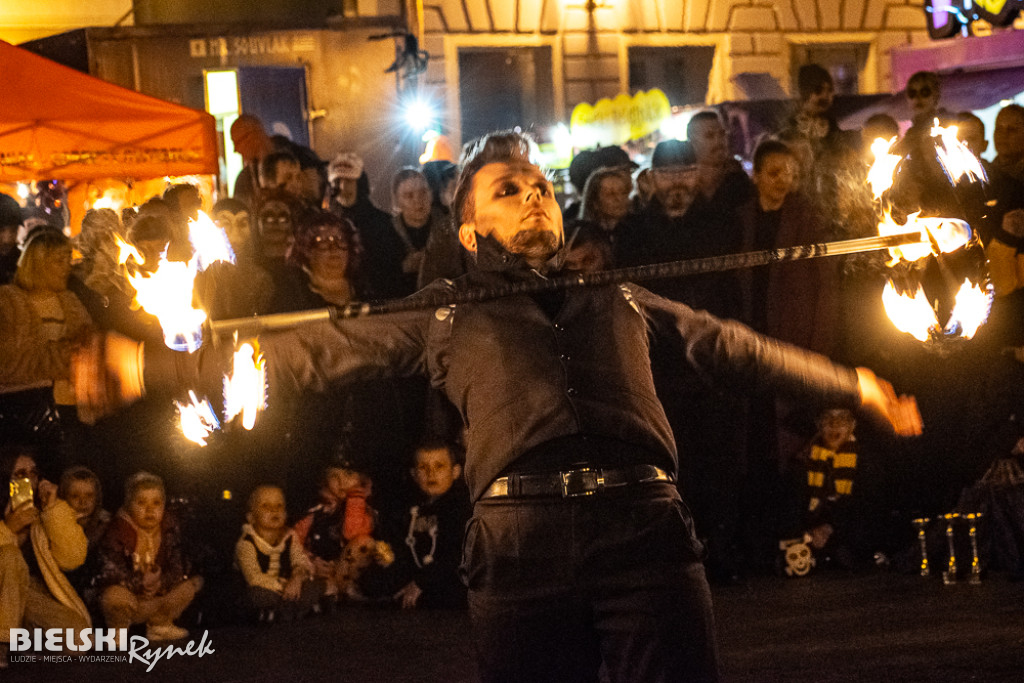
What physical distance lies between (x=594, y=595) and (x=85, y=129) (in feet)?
22.5

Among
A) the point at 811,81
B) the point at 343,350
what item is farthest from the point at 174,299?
the point at 811,81

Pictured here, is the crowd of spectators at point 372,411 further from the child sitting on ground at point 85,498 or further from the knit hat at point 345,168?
the knit hat at point 345,168

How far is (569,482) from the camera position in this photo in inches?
139

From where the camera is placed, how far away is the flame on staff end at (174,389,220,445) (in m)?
3.64

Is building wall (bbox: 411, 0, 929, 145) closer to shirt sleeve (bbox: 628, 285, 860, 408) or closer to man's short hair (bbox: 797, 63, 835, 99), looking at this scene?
man's short hair (bbox: 797, 63, 835, 99)

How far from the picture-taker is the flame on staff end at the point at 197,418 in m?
3.64

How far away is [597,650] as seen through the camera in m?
3.56

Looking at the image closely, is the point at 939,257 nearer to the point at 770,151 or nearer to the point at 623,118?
the point at 770,151

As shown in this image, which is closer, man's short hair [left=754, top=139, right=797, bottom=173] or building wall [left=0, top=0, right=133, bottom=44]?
man's short hair [left=754, top=139, right=797, bottom=173]

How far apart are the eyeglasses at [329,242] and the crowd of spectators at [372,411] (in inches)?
0.7

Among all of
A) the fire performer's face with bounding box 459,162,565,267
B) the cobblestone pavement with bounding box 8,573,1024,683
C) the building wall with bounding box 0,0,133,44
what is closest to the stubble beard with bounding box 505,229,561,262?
the fire performer's face with bounding box 459,162,565,267

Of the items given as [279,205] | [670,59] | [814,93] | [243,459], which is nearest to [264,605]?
[243,459]

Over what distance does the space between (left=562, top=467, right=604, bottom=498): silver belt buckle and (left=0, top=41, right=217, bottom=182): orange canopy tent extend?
21.1 feet

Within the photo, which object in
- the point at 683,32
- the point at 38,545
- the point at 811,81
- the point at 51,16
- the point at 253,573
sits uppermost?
the point at 51,16
